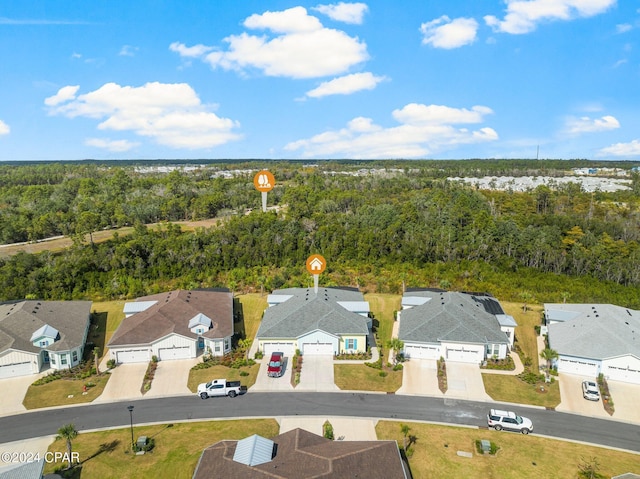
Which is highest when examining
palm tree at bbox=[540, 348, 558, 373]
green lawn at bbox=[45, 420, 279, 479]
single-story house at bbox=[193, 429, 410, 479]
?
single-story house at bbox=[193, 429, 410, 479]

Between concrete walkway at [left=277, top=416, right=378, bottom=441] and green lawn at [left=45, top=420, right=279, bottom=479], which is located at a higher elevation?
concrete walkway at [left=277, top=416, right=378, bottom=441]

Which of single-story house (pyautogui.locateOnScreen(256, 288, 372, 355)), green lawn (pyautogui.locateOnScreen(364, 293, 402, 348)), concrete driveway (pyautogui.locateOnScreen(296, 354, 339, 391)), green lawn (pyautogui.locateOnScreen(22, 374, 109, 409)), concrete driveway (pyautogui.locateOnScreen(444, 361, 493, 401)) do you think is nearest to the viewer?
green lawn (pyautogui.locateOnScreen(22, 374, 109, 409))

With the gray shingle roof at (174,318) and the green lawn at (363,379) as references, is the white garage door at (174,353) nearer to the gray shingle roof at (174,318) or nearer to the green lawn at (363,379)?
the gray shingle roof at (174,318)

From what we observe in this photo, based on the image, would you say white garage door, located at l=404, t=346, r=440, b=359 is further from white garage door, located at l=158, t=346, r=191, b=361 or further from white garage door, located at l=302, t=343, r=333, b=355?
white garage door, located at l=158, t=346, r=191, b=361

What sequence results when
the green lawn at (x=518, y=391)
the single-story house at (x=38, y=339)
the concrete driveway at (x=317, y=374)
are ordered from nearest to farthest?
the green lawn at (x=518, y=391) < the concrete driveway at (x=317, y=374) < the single-story house at (x=38, y=339)

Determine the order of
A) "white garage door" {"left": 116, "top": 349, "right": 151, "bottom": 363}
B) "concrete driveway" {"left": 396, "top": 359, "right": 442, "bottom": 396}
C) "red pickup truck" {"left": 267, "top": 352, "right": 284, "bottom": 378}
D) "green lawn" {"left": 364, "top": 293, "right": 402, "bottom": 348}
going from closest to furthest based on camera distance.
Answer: "concrete driveway" {"left": 396, "top": 359, "right": 442, "bottom": 396}, "red pickup truck" {"left": 267, "top": 352, "right": 284, "bottom": 378}, "white garage door" {"left": 116, "top": 349, "right": 151, "bottom": 363}, "green lawn" {"left": 364, "top": 293, "right": 402, "bottom": 348}

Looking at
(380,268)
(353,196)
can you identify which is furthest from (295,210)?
(380,268)

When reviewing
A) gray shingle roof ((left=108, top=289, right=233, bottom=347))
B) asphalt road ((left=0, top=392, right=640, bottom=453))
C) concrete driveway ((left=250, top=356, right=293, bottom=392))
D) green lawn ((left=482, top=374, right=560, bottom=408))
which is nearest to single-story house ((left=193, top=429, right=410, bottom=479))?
asphalt road ((left=0, top=392, right=640, bottom=453))

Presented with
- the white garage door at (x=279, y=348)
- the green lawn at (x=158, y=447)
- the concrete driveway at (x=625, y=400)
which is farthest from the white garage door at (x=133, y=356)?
the concrete driveway at (x=625, y=400)

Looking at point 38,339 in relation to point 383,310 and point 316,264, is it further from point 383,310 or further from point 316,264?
point 383,310
